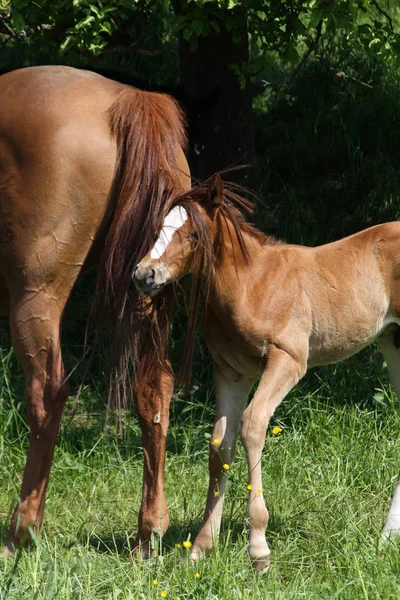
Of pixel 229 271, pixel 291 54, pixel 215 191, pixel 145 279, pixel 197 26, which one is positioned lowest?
pixel 229 271

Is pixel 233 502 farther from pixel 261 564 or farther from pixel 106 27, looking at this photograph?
pixel 106 27

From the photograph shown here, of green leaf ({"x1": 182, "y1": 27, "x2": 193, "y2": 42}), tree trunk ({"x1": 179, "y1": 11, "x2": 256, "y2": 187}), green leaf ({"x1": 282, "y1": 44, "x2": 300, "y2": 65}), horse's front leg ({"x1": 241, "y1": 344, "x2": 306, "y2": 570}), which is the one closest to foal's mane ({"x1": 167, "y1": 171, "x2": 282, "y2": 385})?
horse's front leg ({"x1": 241, "y1": 344, "x2": 306, "y2": 570})

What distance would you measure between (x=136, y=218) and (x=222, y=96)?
2.72 m

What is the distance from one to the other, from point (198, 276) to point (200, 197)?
1.06 feet

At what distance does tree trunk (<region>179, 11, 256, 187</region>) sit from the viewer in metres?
6.14

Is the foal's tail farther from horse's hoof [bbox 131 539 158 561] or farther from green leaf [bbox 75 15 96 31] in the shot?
green leaf [bbox 75 15 96 31]

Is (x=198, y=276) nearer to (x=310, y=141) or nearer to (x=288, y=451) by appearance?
(x=288, y=451)

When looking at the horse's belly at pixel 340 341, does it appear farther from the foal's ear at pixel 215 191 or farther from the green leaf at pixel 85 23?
the green leaf at pixel 85 23

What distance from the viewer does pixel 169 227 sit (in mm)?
3568

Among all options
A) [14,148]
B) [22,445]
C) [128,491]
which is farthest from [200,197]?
[22,445]

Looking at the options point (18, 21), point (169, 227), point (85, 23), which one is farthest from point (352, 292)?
point (18, 21)

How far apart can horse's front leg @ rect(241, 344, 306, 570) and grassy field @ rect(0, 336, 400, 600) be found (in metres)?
0.11

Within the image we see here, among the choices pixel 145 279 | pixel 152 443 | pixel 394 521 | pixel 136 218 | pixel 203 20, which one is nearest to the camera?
pixel 145 279

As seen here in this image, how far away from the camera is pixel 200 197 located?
12.1ft
